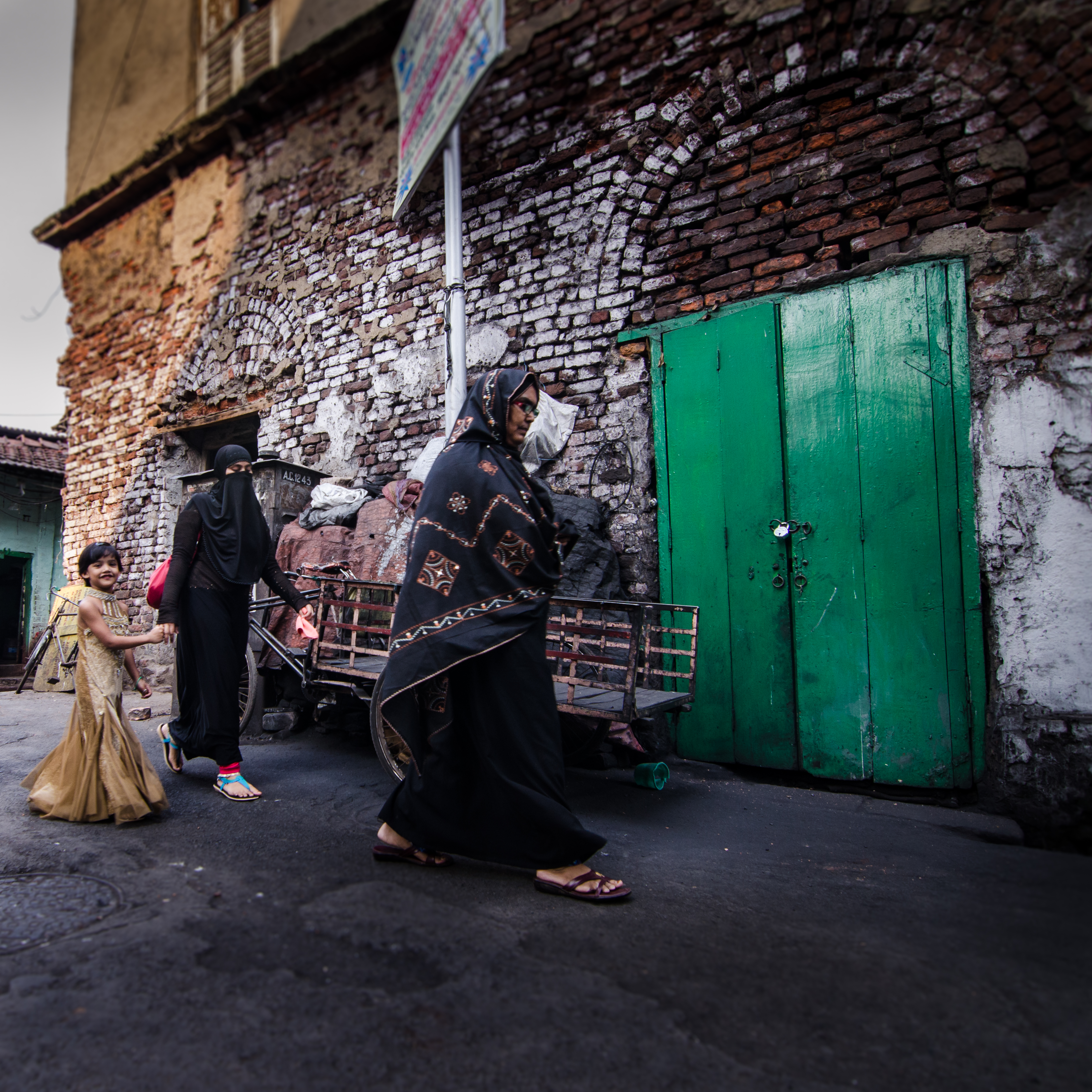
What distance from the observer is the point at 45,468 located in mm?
12734

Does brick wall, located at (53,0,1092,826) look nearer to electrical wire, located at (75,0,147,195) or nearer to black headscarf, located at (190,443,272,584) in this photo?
black headscarf, located at (190,443,272,584)

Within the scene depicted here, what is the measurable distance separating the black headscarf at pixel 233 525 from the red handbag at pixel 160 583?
59 mm

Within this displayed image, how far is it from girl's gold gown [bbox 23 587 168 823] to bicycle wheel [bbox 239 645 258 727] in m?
1.73

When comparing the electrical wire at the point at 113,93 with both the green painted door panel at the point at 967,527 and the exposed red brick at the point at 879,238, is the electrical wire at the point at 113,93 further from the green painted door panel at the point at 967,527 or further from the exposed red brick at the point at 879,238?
the green painted door panel at the point at 967,527

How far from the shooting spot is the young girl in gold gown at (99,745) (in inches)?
113

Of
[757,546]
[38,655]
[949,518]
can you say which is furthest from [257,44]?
[949,518]

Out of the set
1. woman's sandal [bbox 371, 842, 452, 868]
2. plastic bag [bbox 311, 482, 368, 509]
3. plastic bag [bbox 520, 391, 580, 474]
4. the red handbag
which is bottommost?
woman's sandal [bbox 371, 842, 452, 868]

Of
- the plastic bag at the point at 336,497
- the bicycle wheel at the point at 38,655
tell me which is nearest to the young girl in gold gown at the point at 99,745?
the plastic bag at the point at 336,497

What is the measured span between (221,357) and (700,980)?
282 inches

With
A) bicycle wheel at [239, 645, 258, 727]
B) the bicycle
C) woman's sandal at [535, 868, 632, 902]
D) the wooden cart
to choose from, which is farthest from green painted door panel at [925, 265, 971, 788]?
the bicycle

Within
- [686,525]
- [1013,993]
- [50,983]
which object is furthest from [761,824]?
[50,983]

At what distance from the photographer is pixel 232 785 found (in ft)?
10.7

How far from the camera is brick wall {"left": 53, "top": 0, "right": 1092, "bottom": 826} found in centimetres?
349

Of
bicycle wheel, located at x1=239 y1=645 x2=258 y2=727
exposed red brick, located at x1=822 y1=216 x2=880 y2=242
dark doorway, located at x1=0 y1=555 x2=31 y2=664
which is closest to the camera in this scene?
exposed red brick, located at x1=822 y1=216 x2=880 y2=242
